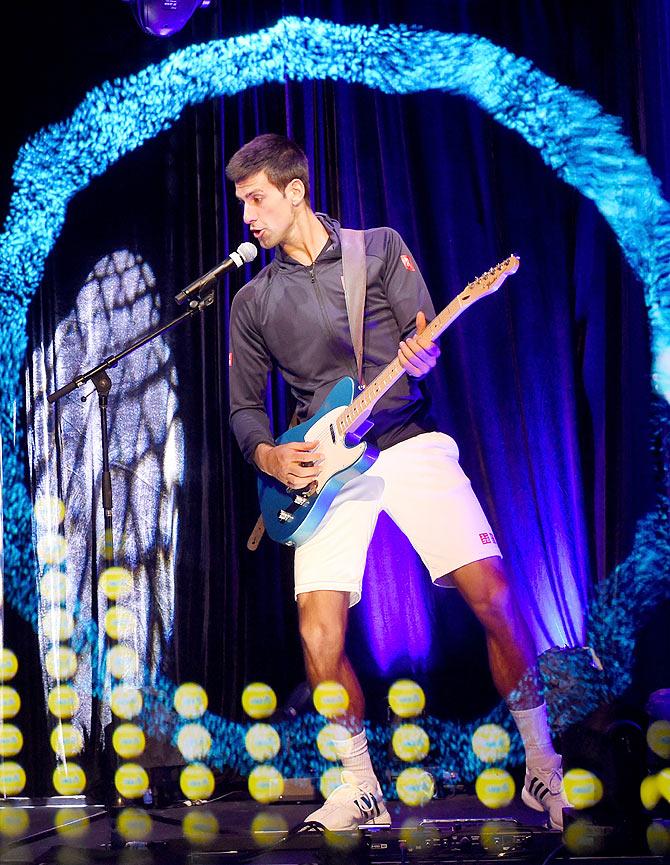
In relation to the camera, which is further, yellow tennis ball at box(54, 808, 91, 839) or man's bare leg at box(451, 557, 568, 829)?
yellow tennis ball at box(54, 808, 91, 839)

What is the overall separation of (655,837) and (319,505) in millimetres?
1412

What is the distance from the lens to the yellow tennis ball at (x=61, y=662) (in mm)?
4367

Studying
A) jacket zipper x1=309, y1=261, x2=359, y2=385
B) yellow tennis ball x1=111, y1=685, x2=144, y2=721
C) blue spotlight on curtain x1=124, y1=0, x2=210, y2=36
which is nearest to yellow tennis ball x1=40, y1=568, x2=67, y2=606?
yellow tennis ball x1=111, y1=685, x2=144, y2=721

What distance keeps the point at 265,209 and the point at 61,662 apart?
2223 millimetres

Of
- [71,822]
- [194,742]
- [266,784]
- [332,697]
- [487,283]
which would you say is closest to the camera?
[487,283]

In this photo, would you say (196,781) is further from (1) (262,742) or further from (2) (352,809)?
(2) (352,809)

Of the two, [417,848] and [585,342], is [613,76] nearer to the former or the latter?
[585,342]

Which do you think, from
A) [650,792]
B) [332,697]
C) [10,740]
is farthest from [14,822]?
[650,792]

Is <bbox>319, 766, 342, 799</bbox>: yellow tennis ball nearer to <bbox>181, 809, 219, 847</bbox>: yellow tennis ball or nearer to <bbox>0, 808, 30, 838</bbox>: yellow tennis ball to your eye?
<bbox>181, 809, 219, 847</bbox>: yellow tennis ball

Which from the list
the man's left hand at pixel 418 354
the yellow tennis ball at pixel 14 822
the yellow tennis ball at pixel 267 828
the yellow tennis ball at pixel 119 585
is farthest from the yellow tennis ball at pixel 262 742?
the man's left hand at pixel 418 354

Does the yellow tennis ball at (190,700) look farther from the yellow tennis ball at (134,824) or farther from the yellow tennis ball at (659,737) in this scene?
the yellow tennis ball at (659,737)

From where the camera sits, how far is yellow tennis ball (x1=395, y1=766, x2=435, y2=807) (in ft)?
12.7

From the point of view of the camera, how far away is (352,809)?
3.17 m

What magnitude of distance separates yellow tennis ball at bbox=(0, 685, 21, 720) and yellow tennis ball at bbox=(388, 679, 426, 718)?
1689 mm
